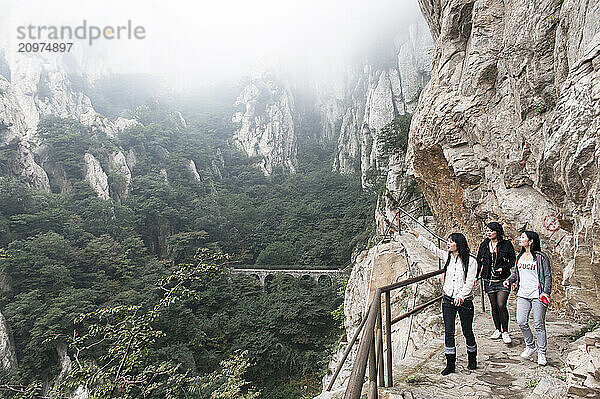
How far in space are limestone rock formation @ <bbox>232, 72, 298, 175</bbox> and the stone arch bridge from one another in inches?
915

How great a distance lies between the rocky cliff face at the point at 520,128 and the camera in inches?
118

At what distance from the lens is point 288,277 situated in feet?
78.0

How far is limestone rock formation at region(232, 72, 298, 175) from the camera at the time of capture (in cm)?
5059

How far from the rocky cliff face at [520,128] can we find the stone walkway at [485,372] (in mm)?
606

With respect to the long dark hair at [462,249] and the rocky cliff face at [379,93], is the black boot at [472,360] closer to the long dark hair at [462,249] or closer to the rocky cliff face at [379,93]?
the long dark hair at [462,249]

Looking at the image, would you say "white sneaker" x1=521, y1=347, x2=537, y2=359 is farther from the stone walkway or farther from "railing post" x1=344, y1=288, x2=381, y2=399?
"railing post" x1=344, y1=288, x2=381, y2=399

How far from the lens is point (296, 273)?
24266mm

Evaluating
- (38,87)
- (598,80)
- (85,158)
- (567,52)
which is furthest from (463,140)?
(38,87)

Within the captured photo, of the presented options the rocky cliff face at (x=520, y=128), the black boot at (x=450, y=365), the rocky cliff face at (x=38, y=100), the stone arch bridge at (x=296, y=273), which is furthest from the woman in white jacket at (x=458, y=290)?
the rocky cliff face at (x=38, y=100)

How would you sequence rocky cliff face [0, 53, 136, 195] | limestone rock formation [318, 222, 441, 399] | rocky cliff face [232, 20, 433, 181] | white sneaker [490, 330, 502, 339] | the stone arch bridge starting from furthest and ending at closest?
rocky cliff face [232, 20, 433, 181]
rocky cliff face [0, 53, 136, 195]
the stone arch bridge
limestone rock formation [318, 222, 441, 399]
white sneaker [490, 330, 502, 339]

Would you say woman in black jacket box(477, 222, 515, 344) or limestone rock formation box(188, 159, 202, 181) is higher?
limestone rock formation box(188, 159, 202, 181)

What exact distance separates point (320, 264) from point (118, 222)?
50.6 feet

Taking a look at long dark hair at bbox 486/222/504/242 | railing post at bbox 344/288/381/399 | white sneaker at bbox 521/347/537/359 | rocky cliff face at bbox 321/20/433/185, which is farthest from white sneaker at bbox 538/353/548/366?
rocky cliff face at bbox 321/20/433/185

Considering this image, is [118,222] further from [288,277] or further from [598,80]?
[598,80]
